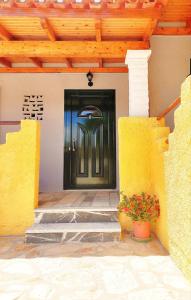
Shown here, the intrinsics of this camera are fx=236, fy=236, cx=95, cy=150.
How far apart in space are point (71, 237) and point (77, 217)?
1.36 ft

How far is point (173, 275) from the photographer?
245 cm

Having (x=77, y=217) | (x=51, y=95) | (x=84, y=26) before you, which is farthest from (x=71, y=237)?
(x=51, y=95)

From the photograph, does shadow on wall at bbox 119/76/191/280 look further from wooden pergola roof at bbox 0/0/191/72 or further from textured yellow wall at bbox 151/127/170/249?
wooden pergola roof at bbox 0/0/191/72

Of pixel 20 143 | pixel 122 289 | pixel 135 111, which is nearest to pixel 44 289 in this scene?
pixel 122 289

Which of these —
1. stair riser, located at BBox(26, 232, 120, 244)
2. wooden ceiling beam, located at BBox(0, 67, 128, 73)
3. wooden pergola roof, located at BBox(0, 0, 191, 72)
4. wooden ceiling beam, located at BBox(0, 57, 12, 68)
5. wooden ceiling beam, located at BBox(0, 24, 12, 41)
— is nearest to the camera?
stair riser, located at BBox(26, 232, 120, 244)

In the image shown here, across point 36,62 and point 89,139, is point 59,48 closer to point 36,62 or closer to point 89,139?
point 36,62

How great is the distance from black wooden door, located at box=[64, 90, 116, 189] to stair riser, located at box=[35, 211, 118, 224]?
218 centimetres

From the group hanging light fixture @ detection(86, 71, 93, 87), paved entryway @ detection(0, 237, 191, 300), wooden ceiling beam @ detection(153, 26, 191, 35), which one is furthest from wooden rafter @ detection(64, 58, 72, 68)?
paved entryway @ detection(0, 237, 191, 300)

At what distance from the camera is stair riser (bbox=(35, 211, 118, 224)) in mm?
3857

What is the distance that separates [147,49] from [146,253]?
3.59m

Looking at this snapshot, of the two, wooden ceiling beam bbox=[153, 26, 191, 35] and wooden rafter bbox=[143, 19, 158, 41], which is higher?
wooden ceiling beam bbox=[153, 26, 191, 35]

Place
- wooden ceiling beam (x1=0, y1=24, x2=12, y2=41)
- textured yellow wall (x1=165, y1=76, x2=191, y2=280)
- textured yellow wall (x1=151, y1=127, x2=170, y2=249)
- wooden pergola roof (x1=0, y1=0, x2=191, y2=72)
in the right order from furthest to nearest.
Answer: wooden ceiling beam (x1=0, y1=24, x2=12, y2=41) → wooden pergola roof (x1=0, y1=0, x2=191, y2=72) → textured yellow wall (x1=151, y1=127, x2=170, y2=249) → textured yellow wall (x1=165, y1=76, x2=191, y2=280)

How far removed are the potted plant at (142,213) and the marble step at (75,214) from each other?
0.31m

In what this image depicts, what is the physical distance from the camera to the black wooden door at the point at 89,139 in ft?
20.1
